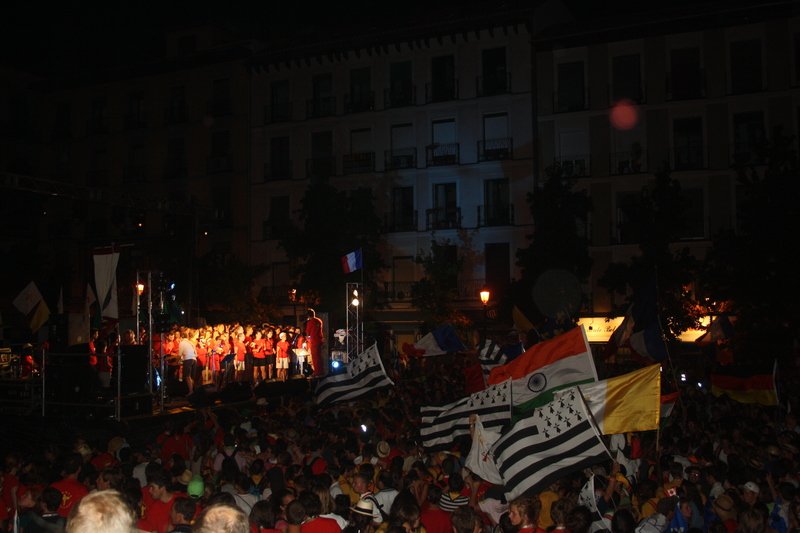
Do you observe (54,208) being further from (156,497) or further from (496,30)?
(156,497)

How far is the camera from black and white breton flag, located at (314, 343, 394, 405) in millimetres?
14134

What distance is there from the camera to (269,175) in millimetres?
44375

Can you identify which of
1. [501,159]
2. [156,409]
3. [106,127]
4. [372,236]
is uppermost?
[106,127]

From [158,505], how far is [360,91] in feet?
120

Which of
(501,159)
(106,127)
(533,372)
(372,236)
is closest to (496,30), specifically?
(501,159)

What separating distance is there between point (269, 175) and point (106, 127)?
422 inches

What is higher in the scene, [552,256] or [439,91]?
[439,91]

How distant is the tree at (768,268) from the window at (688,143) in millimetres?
14279

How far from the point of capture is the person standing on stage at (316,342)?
26.1 m

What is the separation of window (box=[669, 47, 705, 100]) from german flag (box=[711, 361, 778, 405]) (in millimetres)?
23790

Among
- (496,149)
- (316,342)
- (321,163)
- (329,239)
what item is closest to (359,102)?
(321,163)

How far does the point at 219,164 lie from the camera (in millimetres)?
44969

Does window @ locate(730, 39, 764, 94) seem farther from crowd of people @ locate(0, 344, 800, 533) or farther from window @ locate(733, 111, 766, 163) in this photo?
crowd of people @ locate(0, 344, 800, 533)

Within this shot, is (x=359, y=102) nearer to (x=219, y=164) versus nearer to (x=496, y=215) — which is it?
(x=219, y=164)
